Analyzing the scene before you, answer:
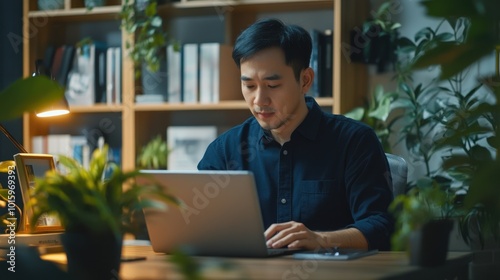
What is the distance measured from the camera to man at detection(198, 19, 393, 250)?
2377 mm

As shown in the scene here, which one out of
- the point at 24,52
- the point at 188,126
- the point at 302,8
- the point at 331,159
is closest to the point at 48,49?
the point at 24,52

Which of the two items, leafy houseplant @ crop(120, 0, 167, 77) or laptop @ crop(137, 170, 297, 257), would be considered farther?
leafy houseplant @ crop(120, 0, 167, 77)

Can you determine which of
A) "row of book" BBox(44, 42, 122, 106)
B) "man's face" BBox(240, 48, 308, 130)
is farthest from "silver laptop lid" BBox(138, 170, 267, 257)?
"row of book" BBox(44, 42, 122, 106)

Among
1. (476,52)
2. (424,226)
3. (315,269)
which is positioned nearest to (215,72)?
(315,269)

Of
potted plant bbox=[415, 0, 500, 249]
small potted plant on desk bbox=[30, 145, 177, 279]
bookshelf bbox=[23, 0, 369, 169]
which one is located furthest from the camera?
bookshelf bbox=[23, 0, 369, 169]

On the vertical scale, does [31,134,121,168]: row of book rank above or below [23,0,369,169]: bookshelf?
below

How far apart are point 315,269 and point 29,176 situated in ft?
2.91

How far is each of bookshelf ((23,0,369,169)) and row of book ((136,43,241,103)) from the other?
0.18 feet

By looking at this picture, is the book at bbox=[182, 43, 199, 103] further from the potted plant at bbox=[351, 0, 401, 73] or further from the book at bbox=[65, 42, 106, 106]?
the potted plant at bbox=[351, 0, 401, 73]

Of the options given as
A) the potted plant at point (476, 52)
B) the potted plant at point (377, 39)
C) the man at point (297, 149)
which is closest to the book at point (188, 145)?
the potted plant at point (377, 39)

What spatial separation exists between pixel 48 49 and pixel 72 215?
3.24 m

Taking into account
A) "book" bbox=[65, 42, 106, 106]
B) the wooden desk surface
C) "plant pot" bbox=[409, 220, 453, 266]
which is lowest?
the wooden desk surface

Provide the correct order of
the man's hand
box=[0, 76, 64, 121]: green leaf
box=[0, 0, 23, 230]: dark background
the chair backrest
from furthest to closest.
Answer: box=[0, 0, 23, 230]: dark background → the chair backrest → the man's hand → box=[0, 76, 64, 121]: green leaf

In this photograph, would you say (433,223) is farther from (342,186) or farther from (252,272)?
(342,186)
